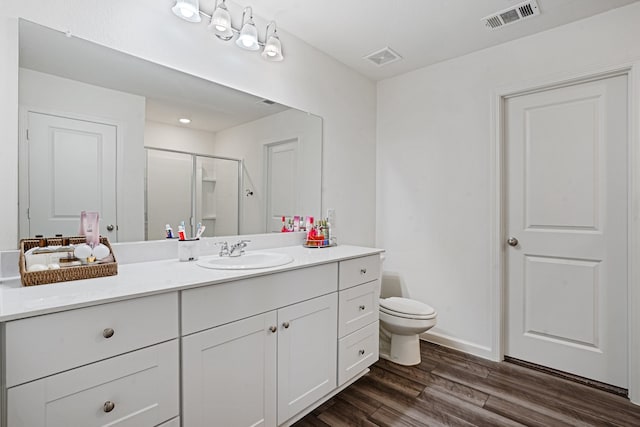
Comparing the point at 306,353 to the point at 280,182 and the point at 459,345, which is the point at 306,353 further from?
the point at 459,345

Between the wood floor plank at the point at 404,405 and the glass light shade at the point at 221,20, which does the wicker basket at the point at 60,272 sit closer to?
the glass light shade at the point at 221,20

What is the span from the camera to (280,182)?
2.20 meters

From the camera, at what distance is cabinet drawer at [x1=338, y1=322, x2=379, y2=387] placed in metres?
1.82

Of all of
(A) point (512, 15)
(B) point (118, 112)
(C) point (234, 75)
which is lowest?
(B) point (118, 112)

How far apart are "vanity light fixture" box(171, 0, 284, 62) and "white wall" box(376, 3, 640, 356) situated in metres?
1.32

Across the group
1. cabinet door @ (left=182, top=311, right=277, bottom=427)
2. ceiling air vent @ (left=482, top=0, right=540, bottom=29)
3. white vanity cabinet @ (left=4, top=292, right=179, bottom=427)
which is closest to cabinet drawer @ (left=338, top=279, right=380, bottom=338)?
cabinet door @ (left=182, top=311, right=277, bottom=427)

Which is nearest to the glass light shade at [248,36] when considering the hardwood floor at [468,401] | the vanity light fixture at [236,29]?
the vanity light fixture at [236,29]

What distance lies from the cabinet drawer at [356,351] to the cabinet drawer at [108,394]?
3.18 ft

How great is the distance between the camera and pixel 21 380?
0.82m

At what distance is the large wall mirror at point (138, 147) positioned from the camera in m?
1.29

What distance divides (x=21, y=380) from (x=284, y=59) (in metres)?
2.09

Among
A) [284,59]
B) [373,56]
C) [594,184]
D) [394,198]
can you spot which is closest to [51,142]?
[284,59]

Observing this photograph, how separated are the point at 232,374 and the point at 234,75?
1623mm

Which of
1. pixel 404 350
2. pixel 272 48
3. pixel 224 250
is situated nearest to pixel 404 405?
pixel 404 350
